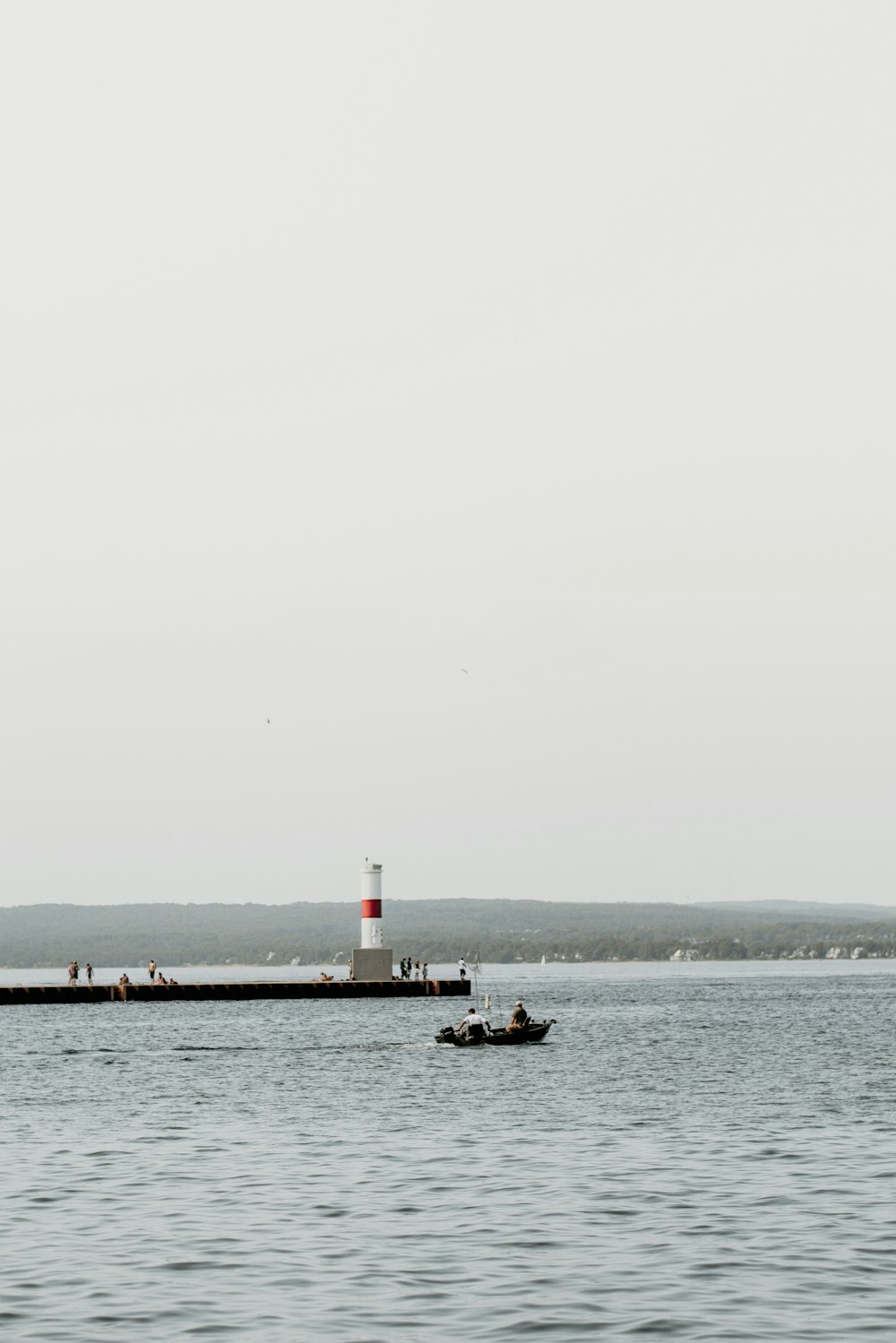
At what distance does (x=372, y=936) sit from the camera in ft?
432

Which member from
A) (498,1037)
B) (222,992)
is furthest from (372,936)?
(498,1037)

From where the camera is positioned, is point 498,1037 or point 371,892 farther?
point 371,892

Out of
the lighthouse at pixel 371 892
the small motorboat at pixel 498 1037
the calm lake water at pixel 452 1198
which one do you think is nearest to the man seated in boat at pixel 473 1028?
the small motorboat at pixel 498 1037

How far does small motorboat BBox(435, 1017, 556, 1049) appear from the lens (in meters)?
72.4

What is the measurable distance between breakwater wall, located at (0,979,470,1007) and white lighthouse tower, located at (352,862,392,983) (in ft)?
2.78

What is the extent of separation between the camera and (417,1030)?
8994 centimetres

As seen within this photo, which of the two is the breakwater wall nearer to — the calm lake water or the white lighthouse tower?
the white lighthouse tower

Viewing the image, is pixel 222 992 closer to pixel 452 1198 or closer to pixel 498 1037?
pixel 498 1037

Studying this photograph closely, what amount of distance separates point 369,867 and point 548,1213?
98471 millimetres

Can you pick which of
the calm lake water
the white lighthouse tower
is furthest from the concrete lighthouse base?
the calm lake water

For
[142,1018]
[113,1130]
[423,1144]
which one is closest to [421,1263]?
[423,1144]

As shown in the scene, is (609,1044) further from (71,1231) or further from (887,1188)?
(71,1231)

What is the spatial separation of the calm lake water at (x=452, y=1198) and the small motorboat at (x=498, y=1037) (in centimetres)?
395

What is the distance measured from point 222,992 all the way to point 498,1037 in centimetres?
6660
